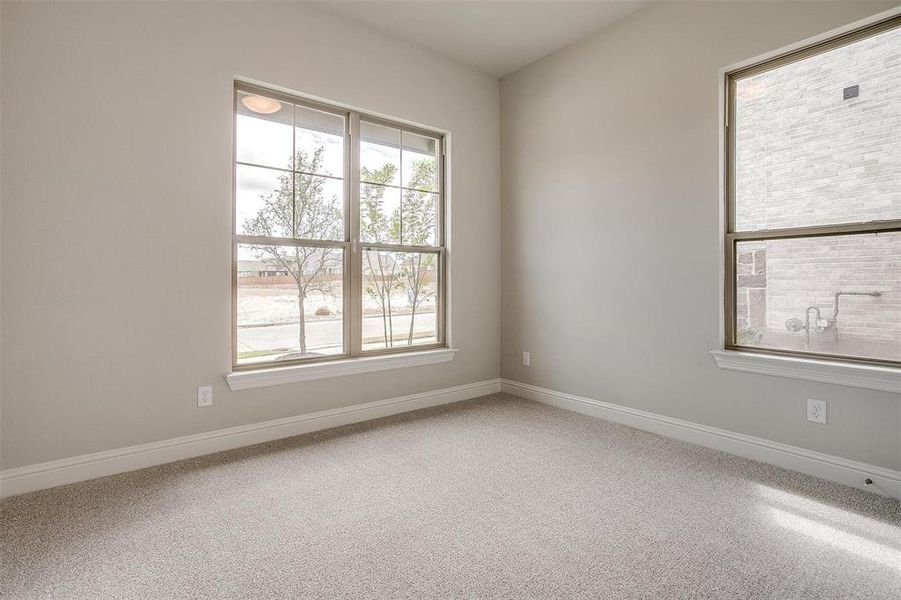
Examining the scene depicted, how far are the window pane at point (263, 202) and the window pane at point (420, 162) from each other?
101cm

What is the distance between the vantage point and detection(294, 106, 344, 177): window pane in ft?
10.3

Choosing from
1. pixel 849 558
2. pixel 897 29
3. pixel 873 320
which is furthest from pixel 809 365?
pixel 897 29

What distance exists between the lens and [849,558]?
167 cm

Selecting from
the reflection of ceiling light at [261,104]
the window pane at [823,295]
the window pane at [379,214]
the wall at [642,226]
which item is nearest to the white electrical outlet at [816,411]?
the wall at [642,226]

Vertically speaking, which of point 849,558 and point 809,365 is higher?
point 809,365

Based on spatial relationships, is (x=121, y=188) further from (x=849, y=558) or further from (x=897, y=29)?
(x=897, y=29)

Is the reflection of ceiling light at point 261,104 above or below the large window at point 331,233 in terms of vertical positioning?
above

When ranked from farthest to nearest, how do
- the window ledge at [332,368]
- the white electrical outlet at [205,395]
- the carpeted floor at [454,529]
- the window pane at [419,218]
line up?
the window pane at [419,218], the window ledge at [332,368], the white electrical outlet at [205,395], the carpeted floor at [454,529]

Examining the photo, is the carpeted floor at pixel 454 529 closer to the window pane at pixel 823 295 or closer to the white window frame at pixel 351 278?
the white window frame at pixel 351 278

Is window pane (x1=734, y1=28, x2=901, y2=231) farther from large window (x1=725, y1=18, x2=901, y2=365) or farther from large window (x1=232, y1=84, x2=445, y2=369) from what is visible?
large window (x1=232, y1=84, x2=445, y2=369)

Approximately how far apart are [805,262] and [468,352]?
248 centimetres

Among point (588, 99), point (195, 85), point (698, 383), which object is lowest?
point (698, 383)

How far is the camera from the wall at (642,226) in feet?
8.20


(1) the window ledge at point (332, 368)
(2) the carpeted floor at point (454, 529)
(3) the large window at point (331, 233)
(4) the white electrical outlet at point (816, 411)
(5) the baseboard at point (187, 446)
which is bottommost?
(2) the carpeted floor at point (454, 529)
